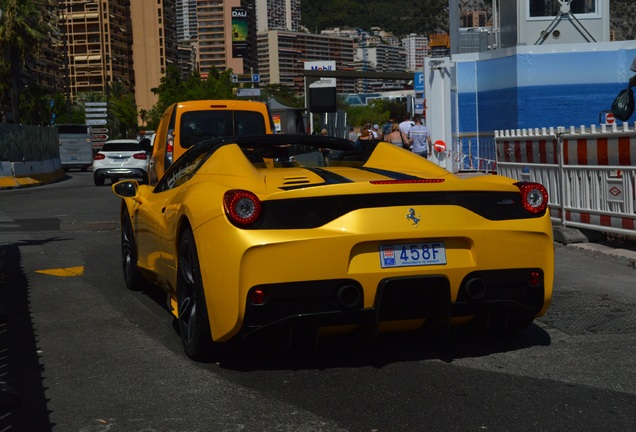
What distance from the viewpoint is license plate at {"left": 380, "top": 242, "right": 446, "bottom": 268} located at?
5.14m

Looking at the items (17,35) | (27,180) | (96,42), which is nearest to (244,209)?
(27,180)

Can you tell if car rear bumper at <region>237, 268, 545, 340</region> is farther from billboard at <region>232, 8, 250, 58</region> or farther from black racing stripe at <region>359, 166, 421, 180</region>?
billboard at <region>232, 8, 250, 58</region>

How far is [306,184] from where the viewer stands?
5.32 m

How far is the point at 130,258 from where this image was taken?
837 cm

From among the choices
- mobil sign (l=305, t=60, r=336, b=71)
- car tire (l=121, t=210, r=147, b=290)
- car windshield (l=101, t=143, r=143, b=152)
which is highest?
mobil sign (l=305, t=60, r=336, b=71)

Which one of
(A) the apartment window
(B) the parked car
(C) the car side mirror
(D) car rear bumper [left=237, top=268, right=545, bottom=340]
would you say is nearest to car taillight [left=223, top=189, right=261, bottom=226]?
(D) car rear bumper [left=237, top=268, right=545, bottom=340]

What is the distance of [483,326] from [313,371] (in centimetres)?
100

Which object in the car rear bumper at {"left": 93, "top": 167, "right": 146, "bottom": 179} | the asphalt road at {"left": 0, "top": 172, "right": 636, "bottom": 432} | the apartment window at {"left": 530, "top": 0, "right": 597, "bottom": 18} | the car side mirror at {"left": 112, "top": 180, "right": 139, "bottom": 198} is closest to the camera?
the asphalt road at {"left": 0, "top": 172, "right": 636, "bottom": 432}

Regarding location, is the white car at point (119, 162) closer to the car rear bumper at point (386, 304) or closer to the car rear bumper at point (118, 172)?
the car rear bumper at point (118, 172)

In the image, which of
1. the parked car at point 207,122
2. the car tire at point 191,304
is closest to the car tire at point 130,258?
the car tire at point 191,304

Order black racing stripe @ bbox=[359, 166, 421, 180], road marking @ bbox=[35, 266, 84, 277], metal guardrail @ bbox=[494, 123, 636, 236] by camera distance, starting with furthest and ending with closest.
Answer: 1. metal guardrail @ bbox=[494, 123, 636, 236]
2. road marking @ bbox=[35, 266, 84, 277]
3. black racing stripe @ bbox=[359, 166, 421, 180]

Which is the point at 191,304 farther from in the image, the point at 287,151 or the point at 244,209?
the point at 287,151

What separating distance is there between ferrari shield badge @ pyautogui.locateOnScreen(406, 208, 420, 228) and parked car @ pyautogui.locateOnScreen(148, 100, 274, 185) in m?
10.9

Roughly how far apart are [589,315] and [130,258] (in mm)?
3770
